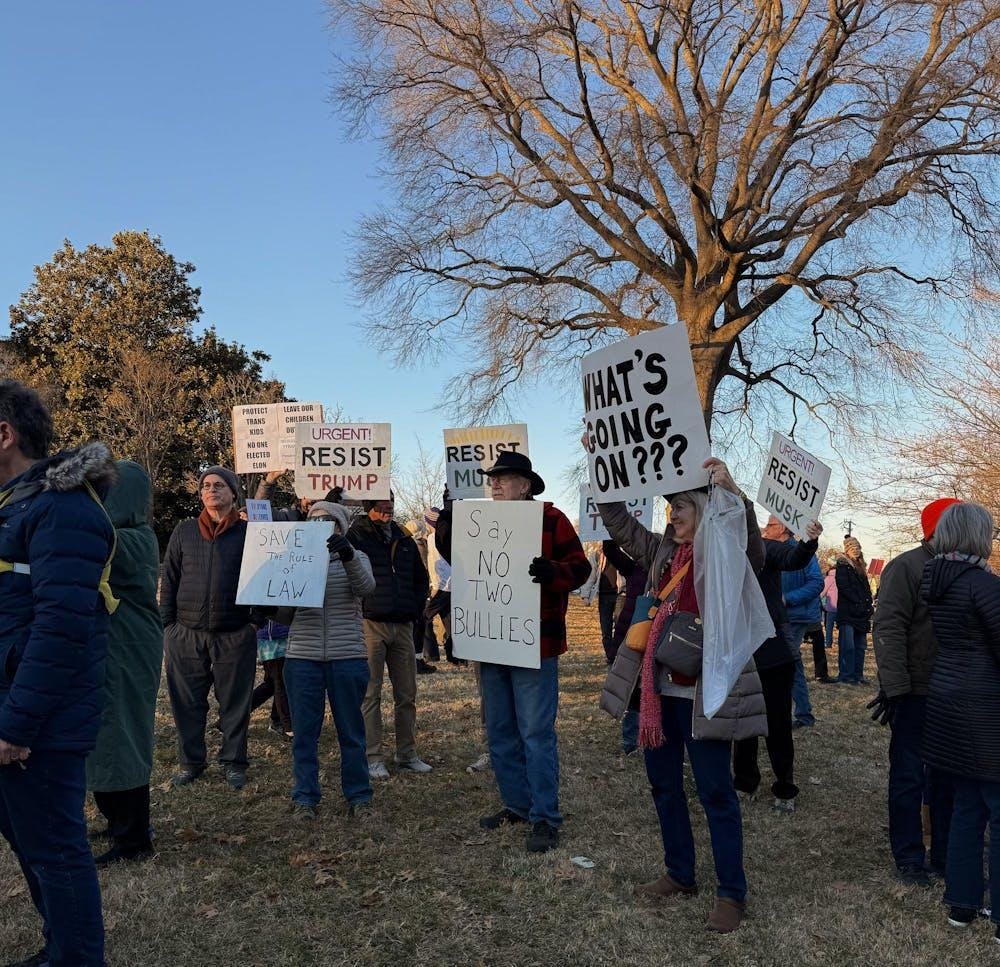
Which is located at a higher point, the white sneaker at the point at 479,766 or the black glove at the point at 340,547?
the black glove at the point at 340,547

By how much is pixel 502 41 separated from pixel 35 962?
1733cm

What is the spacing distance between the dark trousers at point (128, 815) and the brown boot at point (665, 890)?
2.80m

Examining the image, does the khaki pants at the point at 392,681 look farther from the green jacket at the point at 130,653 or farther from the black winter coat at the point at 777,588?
the black winter coat at the point at 777,588

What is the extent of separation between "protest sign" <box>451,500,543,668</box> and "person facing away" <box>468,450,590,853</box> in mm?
100

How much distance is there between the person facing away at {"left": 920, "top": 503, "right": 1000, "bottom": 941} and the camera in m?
4.05

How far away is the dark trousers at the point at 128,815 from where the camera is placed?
195 inches

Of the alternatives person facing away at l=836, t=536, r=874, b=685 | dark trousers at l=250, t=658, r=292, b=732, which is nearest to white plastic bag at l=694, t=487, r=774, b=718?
dark trousers at l=250, t=658, r=292, b=732

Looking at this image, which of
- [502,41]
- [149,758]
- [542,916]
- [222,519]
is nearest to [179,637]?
[222,519]

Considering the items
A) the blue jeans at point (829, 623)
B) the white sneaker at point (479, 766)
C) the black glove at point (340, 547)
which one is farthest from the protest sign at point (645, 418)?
the blue jeans at point (829, 623)

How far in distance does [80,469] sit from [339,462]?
3765 millimetres

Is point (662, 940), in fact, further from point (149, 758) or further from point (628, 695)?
point (149, 758)

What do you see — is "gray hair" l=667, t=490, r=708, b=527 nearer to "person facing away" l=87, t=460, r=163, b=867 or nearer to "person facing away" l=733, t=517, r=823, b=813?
"person facing away" l=733, t=517, r=823, b=813

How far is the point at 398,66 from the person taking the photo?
1783cm

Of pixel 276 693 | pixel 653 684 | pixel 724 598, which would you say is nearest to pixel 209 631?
pixel 276 693
